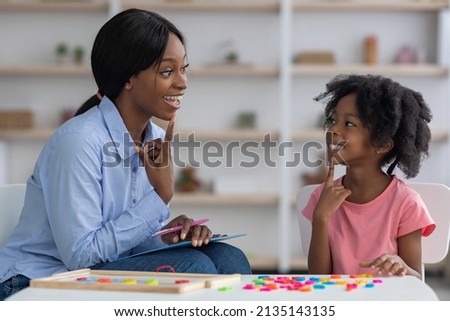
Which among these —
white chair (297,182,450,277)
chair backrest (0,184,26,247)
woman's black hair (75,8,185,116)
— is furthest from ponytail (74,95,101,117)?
white chair (297,182,450,277)

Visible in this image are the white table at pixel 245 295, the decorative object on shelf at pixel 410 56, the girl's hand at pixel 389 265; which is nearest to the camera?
the white table at pixel 245 295

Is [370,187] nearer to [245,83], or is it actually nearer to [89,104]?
[89,104]

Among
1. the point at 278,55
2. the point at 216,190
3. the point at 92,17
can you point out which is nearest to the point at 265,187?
the point at 216,190

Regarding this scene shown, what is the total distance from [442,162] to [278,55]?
1263mm

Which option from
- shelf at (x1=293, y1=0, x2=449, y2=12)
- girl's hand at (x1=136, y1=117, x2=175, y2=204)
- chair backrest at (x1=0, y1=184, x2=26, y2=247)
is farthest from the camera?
shelf at (x1=293, y1=0, x2=449, y2=12)

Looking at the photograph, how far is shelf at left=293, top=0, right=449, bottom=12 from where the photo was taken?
16.3 feet

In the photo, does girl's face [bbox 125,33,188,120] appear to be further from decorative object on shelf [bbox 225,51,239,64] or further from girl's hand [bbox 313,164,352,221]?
decorative object on shelf [bbox 225,51,239,64]

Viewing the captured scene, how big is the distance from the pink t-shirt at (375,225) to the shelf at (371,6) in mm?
3026

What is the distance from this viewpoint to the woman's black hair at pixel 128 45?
1980 mm

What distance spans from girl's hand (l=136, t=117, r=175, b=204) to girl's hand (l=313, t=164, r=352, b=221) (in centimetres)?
37

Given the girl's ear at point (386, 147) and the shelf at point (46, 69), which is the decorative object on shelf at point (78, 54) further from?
the girl's ear at point (386, 147)

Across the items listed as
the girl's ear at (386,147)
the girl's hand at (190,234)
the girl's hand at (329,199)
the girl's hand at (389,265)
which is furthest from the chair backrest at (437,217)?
the girl's hand at (190,234)

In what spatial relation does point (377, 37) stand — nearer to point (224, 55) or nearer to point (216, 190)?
point (224, 55)

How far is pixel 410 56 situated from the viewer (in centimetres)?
509
